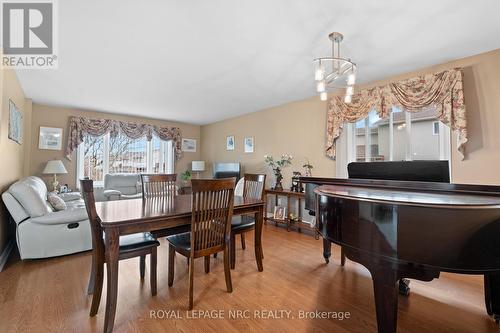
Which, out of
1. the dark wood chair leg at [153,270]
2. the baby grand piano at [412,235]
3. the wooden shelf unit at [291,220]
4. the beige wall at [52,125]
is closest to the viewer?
the baby grand piano at [412,235]

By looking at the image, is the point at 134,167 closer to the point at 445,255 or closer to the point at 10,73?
the point at 10,73

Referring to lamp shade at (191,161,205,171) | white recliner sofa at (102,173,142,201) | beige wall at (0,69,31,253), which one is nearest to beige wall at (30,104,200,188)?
white recliner sofa at (102,173,142,201)

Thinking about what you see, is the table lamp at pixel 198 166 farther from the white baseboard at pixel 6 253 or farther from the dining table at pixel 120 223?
the dining table at pixel 120 223

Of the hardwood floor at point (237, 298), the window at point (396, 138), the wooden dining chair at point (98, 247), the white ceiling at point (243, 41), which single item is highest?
the white ceiling at point (243, 41)

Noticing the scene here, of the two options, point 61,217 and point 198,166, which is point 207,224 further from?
point 198,166

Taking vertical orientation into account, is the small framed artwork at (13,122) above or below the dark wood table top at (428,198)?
above

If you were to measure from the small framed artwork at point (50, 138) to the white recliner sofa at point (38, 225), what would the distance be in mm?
2815

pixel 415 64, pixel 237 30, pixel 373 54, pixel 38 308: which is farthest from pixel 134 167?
pixel 415 64

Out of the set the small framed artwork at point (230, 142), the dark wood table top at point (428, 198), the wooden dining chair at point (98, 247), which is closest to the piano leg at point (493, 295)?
the dark wood table top at point (428, 198)

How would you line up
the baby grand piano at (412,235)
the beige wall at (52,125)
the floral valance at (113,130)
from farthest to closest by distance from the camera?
1. the floral valance at (113,130)
2. the beige wall at (52,125)
3. the baby grand piano at (412,235)

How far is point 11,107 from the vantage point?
3062 millimetres

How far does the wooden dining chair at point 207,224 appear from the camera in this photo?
6.16 feet

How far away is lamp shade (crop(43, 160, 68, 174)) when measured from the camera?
4.72 m

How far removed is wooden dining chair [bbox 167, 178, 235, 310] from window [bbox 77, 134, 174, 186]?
15.4 ft
